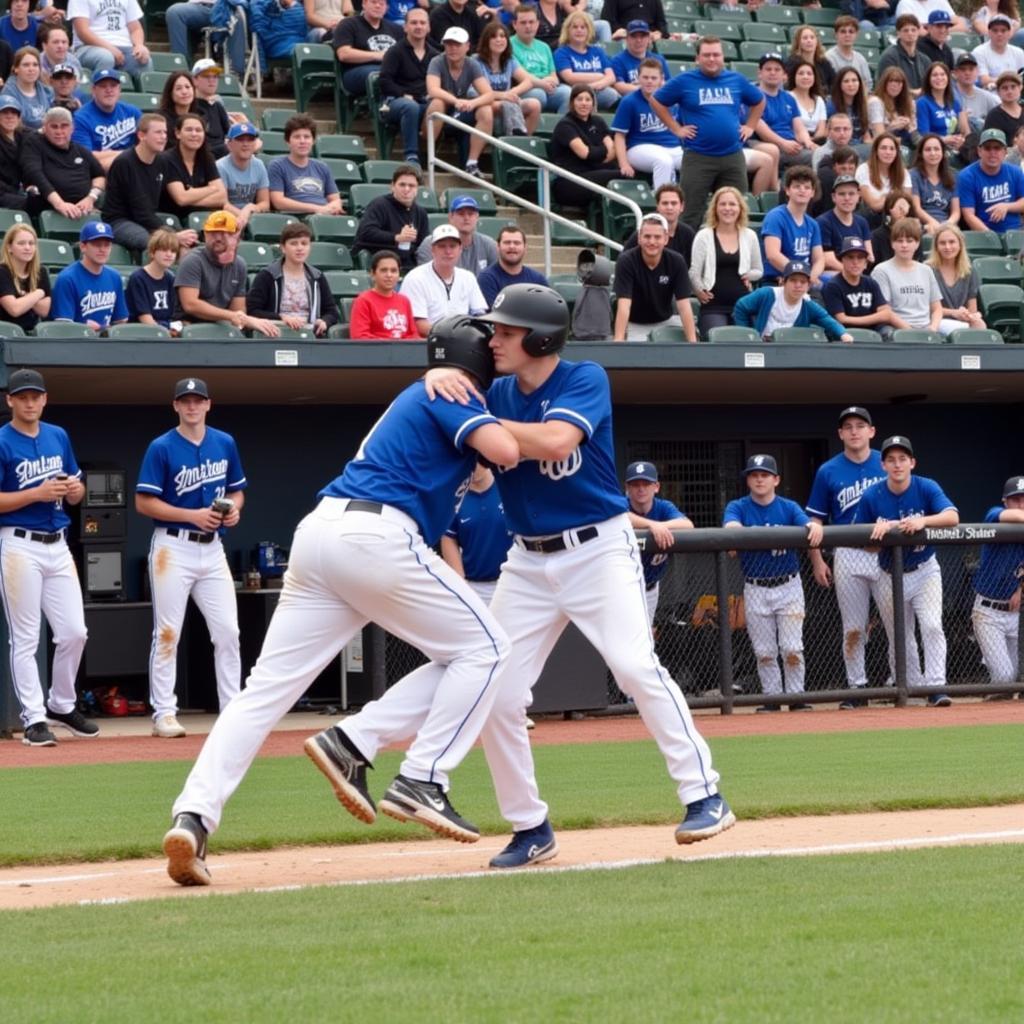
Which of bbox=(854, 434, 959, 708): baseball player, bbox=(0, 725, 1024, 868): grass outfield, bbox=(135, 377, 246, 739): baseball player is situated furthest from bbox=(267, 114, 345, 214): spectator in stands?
bbox=(0, 725, 1024, 868): grass outfield

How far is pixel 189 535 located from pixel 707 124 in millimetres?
6607

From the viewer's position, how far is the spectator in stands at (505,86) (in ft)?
52.1

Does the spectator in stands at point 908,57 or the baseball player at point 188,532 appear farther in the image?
the spectator in stands at point 908,57

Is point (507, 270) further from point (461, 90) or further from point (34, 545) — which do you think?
point (34, 545)

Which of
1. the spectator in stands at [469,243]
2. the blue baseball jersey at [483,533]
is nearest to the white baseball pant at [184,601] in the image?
the blue baseball jersey at [483,533]

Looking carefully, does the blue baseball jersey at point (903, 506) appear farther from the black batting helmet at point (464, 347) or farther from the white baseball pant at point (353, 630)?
the white baseball pant at point (353, 630)

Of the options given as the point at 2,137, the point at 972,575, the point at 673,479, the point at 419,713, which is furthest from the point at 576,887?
the point at 673,479

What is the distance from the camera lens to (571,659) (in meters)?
11.9

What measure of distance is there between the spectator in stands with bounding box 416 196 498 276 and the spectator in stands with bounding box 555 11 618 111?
3629mm

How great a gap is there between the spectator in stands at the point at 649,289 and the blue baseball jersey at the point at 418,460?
310 inches

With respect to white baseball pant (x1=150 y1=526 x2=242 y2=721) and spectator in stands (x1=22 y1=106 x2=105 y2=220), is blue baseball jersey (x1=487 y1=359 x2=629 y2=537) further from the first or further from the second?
spectator in stands (x1=22 y1=106 x2=105 y2=220)

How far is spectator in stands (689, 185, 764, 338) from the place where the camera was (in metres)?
14.0

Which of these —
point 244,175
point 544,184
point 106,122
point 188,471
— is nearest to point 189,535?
point 188,471

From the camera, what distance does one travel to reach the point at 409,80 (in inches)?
619
